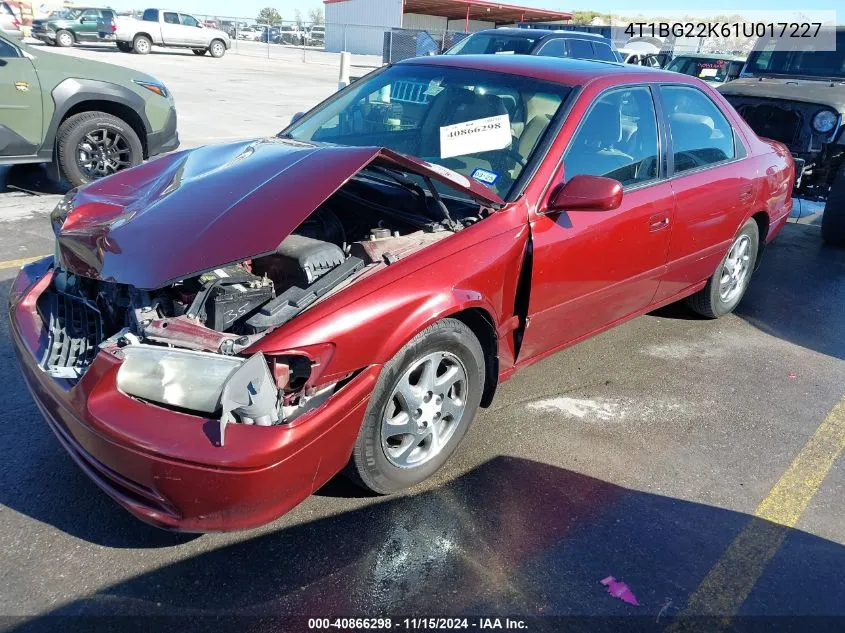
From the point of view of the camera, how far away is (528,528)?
108 inches

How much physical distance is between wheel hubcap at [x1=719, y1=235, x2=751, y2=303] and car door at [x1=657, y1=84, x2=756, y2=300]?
0.25 meters

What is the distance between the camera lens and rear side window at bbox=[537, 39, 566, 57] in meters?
10.8

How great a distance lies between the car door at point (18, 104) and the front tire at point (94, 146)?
0.25 metres

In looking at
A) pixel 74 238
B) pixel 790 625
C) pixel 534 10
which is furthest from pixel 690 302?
pixel 534 10

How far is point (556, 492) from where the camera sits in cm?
298

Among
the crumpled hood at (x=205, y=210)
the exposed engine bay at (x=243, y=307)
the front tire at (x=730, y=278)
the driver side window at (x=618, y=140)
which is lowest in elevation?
the front tire at (x=730, y=278)

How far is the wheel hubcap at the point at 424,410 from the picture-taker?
106 inches

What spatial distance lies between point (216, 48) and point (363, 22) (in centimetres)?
1600

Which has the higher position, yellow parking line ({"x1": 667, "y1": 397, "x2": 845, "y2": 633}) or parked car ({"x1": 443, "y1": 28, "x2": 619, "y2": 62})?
parked car ({"x1": 443, "y1": 28, "x2": 619, "y2": 62})

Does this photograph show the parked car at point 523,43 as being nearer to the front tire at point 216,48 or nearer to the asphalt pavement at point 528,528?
the asphalt pavement at point 528,528

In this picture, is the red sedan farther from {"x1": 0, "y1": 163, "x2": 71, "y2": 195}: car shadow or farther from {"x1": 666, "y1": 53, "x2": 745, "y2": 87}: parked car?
{"x1": 666, "y1": 53, "x2": 745, "y2": 87}: parked car

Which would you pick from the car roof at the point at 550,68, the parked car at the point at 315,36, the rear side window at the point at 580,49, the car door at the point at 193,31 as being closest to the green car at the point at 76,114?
the car roof at the point at 550,68

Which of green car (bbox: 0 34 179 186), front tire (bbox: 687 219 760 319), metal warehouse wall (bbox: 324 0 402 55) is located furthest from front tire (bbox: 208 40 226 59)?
front tire (bbox: 687 219 760 319)

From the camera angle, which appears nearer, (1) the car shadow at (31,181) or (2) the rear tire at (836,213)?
(2) the rear tire at (836,213)
